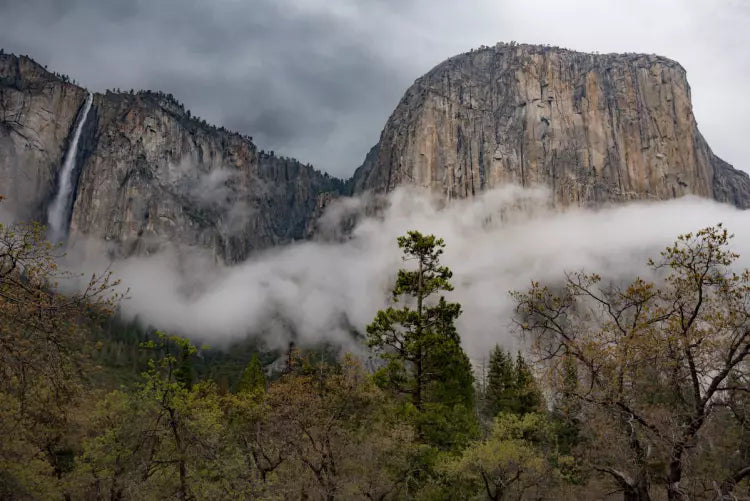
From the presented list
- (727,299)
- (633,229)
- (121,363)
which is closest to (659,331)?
(727,299)

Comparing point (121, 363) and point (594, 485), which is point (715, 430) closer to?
point (594, 485)

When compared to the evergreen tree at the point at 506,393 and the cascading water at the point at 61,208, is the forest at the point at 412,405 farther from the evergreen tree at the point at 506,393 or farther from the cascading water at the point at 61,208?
the cascading water at the point at 61,208

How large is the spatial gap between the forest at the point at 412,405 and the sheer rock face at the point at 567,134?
154 meters

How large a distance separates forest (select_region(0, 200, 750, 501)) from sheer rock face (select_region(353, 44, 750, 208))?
154063mm

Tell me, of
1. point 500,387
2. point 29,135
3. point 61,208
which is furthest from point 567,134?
point 29,135

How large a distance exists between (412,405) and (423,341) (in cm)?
376

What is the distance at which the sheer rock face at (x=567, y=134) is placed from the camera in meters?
178

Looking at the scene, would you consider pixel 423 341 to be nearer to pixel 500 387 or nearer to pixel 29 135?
pixel 500 387

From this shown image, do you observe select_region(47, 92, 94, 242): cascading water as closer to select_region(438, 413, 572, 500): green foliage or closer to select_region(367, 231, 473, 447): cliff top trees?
select_region(367, 231, 473, 447): cliff top trees

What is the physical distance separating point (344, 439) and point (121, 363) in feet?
447

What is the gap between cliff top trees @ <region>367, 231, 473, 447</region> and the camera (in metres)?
29.1

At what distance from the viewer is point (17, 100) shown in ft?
611

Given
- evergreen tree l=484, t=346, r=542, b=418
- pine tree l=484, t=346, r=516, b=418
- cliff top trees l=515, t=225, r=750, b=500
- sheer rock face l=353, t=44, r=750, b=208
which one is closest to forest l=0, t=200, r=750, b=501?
cliff top trees l=515, t=225, r=750, b=500

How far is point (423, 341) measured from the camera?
2888 cm
